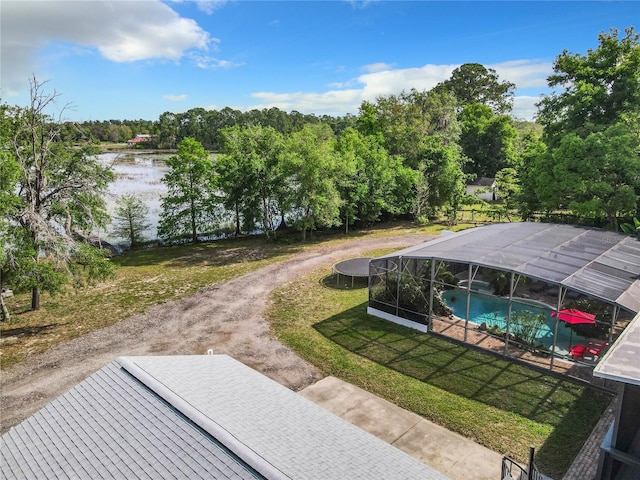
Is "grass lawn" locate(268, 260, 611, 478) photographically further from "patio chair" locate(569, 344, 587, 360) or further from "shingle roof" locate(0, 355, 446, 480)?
"shingle roof" locate(0, 355, 446, 480)

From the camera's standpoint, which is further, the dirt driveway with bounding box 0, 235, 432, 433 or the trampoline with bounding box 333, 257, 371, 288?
the trampoline with bounding box 333, 257, 371, 288

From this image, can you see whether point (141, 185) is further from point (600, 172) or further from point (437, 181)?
point (600, 172)

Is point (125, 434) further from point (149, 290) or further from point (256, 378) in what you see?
point (149, 290)

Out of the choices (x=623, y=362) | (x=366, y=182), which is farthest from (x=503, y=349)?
(x=366, y=182)

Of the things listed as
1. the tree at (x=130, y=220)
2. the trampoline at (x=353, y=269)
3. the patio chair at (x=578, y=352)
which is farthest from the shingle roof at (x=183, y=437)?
the tree at (x=130, y=220)

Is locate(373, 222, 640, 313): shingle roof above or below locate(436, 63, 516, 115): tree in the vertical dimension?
below

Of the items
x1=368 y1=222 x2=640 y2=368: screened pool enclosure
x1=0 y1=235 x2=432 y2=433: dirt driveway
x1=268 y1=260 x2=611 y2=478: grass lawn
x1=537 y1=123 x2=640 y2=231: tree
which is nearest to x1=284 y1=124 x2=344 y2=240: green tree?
x1=0 y1=235 x2=432 y2=433: dirt driveway

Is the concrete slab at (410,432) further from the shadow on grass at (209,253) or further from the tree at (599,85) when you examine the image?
the tree at (599,85)

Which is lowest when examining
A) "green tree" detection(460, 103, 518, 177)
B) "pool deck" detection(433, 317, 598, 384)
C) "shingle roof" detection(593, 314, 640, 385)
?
"pool deck" detection(433, 317, 598, 384)

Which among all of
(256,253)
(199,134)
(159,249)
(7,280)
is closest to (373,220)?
(256,253)

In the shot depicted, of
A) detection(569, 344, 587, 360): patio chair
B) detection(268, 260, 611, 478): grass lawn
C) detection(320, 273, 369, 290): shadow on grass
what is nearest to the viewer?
detection(268, 260, 611, 478): grass lawn
